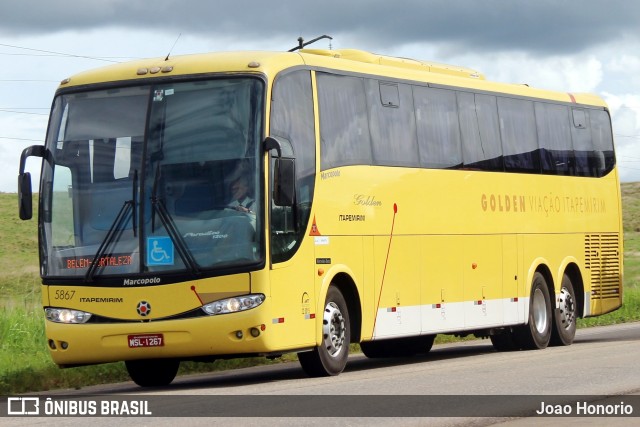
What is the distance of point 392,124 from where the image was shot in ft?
64.7

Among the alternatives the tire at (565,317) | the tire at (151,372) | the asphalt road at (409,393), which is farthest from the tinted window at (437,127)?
the tire at (151,372)

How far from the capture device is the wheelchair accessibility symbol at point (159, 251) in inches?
637

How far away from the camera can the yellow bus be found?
1606 cm

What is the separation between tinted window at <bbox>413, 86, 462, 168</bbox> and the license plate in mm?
5835

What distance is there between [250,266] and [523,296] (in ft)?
28.0

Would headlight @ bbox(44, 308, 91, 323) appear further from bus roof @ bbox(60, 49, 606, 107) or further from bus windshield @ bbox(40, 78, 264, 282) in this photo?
bus roof @ bbox(60, 49, 606, 107)

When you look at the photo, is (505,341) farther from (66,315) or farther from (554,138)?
(66,315)

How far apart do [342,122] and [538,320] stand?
721 cm

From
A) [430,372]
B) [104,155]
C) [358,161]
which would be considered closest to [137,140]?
[104,155]

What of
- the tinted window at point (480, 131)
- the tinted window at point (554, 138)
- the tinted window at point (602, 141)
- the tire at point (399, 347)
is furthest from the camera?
the tinted window at point (602, 141)

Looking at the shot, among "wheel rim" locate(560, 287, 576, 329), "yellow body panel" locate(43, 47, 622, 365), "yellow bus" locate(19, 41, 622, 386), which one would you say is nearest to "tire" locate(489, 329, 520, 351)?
"yellow body panel" locate(43, 47, 622, 365)

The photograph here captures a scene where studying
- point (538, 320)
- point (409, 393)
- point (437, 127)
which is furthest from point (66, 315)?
Answer: point (538, 320)

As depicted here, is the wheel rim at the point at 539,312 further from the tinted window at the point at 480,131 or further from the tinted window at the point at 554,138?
the tinted window at the point at 480,131

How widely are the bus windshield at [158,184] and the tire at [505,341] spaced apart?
8.82 metres
